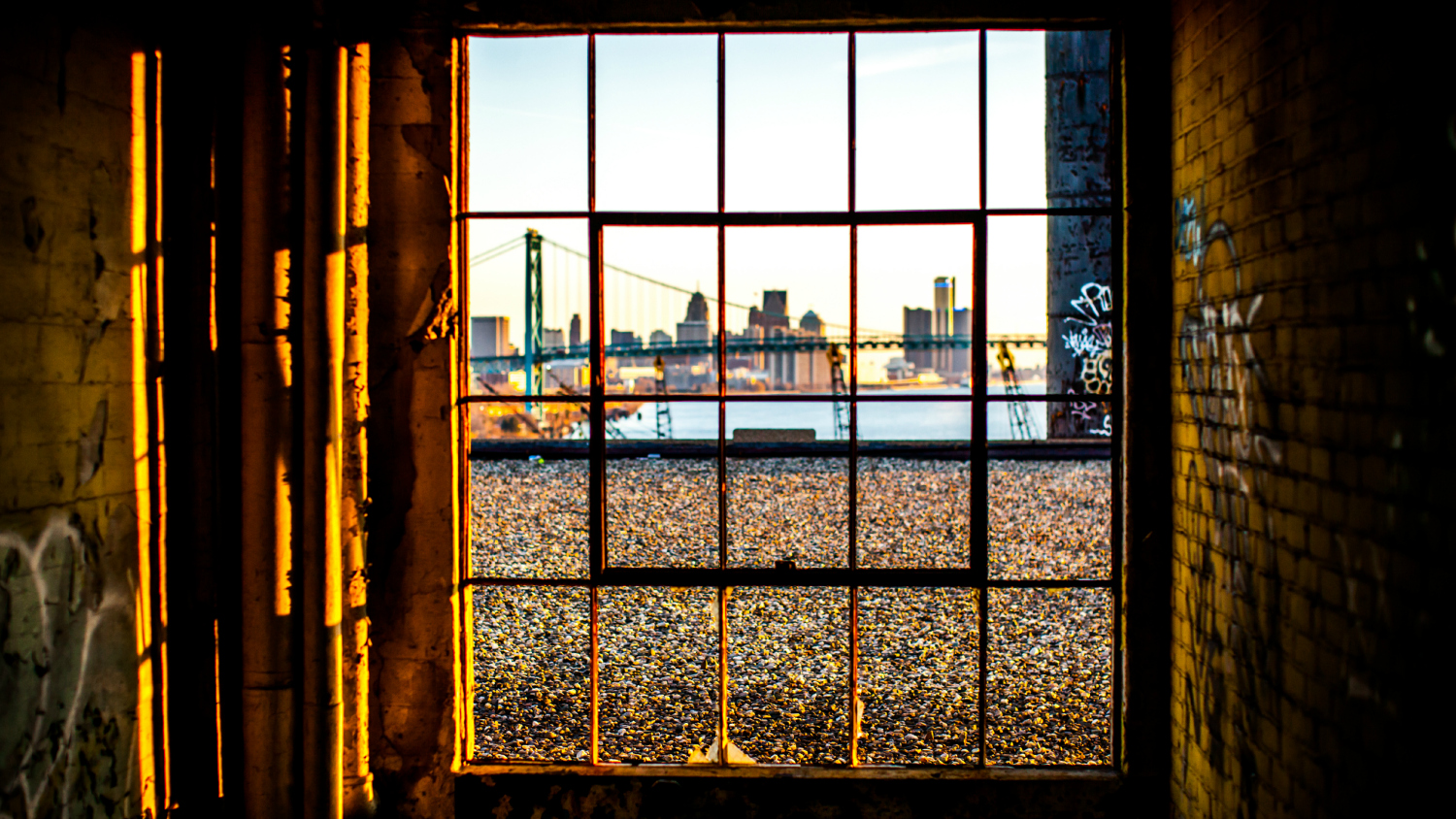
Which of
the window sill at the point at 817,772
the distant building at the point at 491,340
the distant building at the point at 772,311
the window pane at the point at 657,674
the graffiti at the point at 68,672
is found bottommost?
the window pane at the point at 657,674

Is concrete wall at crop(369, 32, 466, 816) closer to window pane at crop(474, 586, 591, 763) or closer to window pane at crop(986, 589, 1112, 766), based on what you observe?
window pane at crop(474, 586, 591, 763)

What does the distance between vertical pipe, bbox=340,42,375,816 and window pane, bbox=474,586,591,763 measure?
56cm

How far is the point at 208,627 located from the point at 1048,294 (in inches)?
514

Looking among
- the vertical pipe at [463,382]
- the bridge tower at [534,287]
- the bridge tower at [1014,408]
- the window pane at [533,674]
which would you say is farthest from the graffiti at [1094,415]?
the bridge tower at [534,287]

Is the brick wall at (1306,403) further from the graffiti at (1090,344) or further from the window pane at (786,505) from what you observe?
the graffiti at (1090,344)

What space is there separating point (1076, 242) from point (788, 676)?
1038 cm

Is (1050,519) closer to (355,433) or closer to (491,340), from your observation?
(355,433)

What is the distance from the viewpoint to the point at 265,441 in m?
2.25

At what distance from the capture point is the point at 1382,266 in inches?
60.0

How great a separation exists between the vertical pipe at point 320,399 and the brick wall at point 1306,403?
242 cm

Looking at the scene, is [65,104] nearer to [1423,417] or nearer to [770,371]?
[1423,417]

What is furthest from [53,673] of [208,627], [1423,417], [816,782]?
[1423,417]

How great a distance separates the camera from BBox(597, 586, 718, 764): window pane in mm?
4574

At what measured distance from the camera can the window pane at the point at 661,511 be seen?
8.80 m
